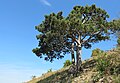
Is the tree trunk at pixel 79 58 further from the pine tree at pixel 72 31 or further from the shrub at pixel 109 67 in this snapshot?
the shrub at pixel 109 67

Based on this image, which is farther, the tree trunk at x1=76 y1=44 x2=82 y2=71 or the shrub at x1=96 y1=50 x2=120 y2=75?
the tree trunk at x1=76 y1=44 x2=82 y2=71

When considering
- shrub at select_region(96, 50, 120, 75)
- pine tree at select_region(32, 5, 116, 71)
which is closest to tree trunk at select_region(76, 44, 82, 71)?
pine tree at select_region(32, 5, 116, 71)

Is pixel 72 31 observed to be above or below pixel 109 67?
above

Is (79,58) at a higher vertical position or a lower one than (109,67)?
higher

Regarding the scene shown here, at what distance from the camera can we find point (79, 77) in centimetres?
2811

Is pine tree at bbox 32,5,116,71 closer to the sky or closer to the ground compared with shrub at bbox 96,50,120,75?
closer to the sky

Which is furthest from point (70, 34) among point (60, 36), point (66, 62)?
point (66, 62)

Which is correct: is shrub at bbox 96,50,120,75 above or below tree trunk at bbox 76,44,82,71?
below

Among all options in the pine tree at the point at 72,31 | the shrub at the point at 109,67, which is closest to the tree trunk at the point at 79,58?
the pine tree at the point at 72,31

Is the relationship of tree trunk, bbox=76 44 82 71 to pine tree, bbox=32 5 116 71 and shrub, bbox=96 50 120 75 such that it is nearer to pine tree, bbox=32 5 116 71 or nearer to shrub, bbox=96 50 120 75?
pine tree, bbox=32 5 116 71

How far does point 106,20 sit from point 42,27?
22.9 feet

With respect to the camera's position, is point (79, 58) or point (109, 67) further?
point (79, 58)

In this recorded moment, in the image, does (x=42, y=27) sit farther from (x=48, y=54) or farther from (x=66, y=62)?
(x=66, y=62)

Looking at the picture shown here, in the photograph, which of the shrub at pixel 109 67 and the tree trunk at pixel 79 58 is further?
the tree trunk at pixel 79 58
